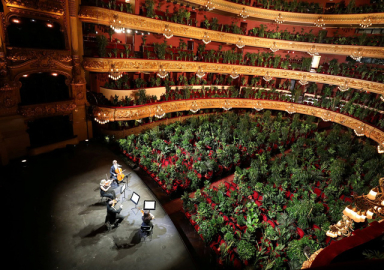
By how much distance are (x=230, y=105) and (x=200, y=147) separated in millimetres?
9047

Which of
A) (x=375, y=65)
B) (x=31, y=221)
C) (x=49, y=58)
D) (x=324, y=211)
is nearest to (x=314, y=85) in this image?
(x=375, y=65)

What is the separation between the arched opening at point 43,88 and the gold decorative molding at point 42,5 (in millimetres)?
3463

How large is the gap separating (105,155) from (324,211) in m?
12.9

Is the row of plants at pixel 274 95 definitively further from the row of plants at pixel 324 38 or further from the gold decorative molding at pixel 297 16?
the gold decorative molding at pixel 297 16

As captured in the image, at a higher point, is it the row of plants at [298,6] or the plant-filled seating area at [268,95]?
the row of plants at [298,6]

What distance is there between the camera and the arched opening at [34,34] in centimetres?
1129

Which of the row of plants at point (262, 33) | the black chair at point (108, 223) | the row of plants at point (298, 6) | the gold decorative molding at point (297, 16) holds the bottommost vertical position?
the black chair at point (108, 223)

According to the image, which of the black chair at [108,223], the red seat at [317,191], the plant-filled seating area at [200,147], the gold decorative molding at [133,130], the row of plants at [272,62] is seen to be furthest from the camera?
the row of plants at [272,62]

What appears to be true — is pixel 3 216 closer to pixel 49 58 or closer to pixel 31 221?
pixel 31 221

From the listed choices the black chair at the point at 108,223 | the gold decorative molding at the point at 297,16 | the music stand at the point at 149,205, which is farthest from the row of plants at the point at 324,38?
the black chair at the point at 108,223

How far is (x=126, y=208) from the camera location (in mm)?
9617

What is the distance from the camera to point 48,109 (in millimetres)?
12898

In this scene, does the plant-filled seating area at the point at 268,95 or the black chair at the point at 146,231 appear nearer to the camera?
the black chair at the point at 146,231

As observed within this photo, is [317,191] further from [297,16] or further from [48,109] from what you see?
[297,16]
